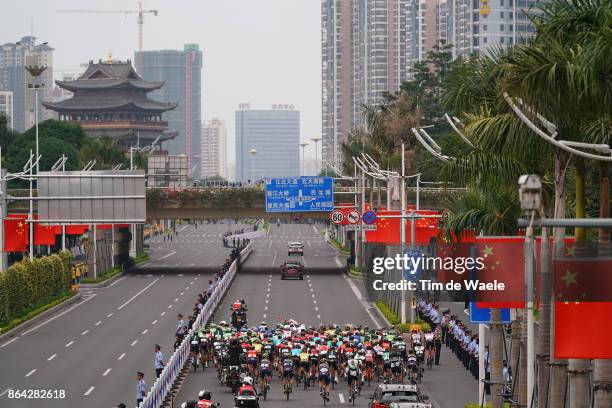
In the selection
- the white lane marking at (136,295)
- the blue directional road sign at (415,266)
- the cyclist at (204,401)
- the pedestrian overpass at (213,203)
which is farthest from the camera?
the pedestrian overpass at (213,203)

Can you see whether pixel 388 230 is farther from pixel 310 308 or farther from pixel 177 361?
pixel 177 361

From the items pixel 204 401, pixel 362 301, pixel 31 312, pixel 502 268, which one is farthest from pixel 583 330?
pixel 362 301

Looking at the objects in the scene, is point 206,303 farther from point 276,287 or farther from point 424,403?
point 424,403

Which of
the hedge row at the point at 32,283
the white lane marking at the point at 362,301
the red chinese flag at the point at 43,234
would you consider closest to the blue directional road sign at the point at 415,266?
the white lane marking at the point at 362,301

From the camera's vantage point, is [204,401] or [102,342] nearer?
[204,401]

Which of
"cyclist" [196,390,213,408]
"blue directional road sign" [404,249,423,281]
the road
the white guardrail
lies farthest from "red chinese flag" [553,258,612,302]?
the road

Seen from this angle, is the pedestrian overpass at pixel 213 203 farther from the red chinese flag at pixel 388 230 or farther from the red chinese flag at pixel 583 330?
the red chinese flag at pixel 583 330

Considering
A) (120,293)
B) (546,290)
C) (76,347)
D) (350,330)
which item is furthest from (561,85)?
(120,293)
